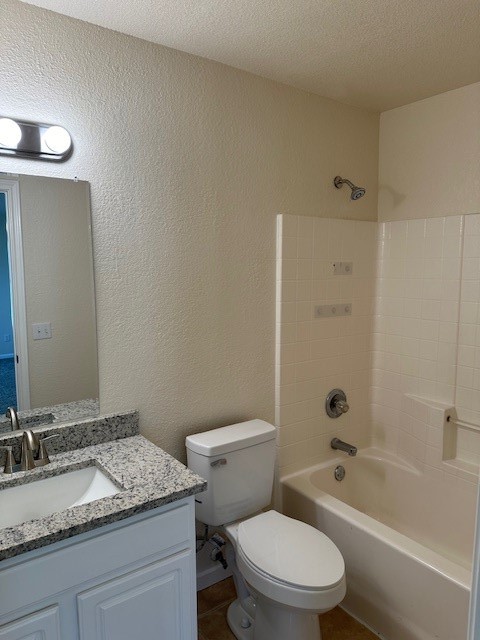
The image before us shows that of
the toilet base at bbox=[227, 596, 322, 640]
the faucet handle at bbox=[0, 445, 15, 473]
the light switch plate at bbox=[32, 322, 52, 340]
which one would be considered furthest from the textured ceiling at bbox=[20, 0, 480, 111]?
the toilet base at bbox=[227, 596, 322, 640]

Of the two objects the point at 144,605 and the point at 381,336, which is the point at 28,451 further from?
the point at 381,336

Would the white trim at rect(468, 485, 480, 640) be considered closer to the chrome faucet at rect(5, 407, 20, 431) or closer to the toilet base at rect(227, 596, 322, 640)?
the toilet base at rect(227, 596, 322, 640)

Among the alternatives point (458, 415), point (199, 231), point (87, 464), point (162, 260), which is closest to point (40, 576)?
point (87, 464)

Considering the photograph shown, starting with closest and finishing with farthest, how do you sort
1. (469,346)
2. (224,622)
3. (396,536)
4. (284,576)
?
(284,576) → (396,536) → (224,622) → (469,346)

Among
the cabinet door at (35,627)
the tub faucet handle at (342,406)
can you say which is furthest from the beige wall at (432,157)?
the cabinet door at (35,627)

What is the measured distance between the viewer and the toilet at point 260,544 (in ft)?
5.29

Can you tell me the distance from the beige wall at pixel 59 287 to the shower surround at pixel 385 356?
97 centimetres

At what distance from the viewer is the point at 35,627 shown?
1224 mm

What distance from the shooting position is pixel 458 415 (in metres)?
2.38

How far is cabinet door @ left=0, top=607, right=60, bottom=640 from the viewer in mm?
1190

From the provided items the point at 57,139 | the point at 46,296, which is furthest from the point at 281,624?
the point at 57,139

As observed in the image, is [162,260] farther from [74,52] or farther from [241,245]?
[74,52]

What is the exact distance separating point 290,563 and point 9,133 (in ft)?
5.91

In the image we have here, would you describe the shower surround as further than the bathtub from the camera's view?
Yes
